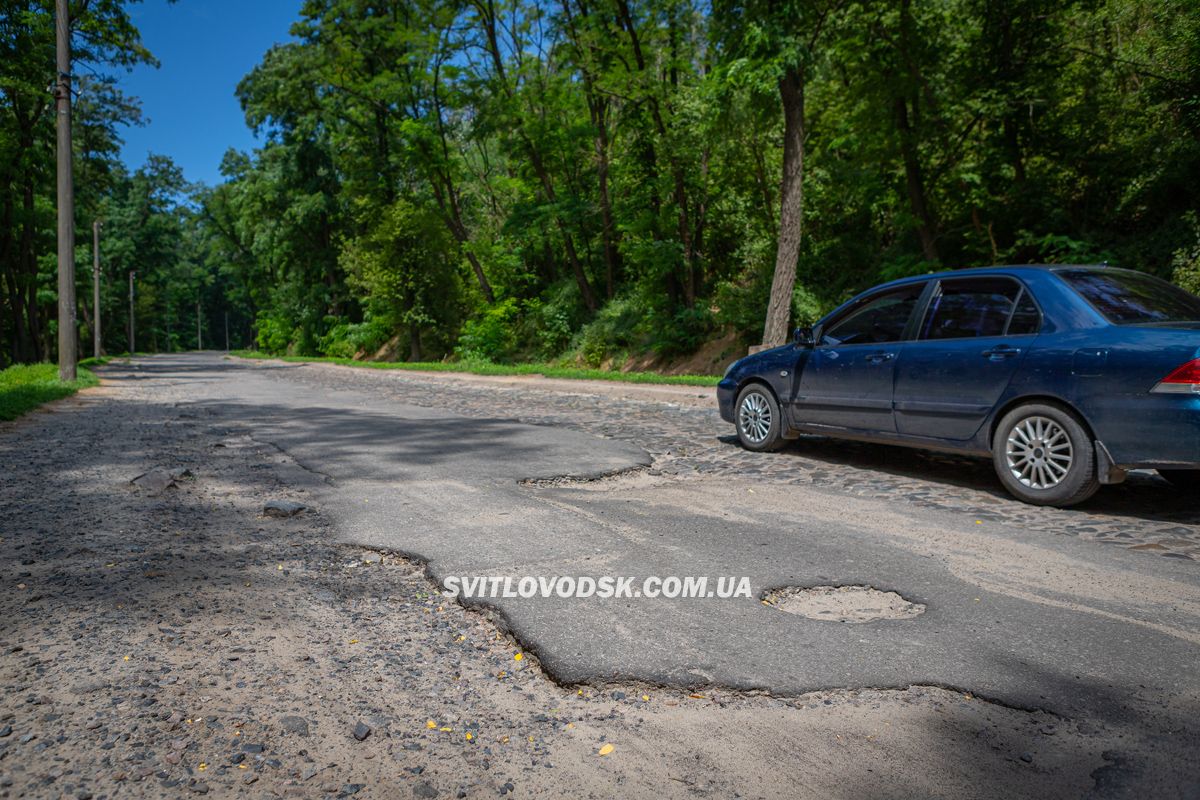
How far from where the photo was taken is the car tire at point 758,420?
7922 mm

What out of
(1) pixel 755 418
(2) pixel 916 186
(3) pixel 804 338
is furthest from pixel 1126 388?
(2) pixel 916 186

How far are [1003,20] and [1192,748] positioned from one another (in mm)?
19176

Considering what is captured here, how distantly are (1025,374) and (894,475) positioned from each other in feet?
5.07

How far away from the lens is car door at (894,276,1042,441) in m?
5.82

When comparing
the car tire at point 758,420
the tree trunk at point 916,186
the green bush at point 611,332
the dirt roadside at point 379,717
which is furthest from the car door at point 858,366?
the green bush at point 611,332

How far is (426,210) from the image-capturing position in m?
34.0

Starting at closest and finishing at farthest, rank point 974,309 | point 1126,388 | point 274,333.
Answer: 1. point 1126,388
2. point 974,309
3. point 274,333

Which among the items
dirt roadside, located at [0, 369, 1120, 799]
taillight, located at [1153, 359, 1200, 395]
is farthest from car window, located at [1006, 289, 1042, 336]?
dirt roadside, located at [0, 369, 1120, 799]

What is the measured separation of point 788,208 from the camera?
16562 mm

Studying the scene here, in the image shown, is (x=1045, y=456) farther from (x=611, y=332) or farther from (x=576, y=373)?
(x=611, y=332)

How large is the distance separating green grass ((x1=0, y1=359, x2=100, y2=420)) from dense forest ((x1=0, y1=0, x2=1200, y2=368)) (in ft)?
26.9

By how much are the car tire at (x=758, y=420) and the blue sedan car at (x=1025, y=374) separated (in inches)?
11.8

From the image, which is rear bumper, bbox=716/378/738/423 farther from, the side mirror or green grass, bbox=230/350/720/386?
green grass, bbox=230/350/720/386

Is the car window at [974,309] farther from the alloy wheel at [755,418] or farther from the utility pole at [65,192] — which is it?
the utility pole at [65,192]
